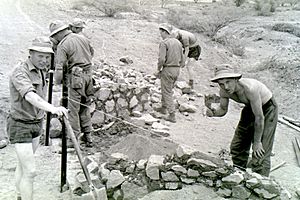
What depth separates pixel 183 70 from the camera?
9.61 metres

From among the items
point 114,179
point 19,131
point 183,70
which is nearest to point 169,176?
point 114,179

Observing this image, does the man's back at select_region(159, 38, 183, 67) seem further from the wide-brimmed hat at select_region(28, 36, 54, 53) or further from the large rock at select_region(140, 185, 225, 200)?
the wide-brimmed hat at select_region(28, 36, 54, 53)

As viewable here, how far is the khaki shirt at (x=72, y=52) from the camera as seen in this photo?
5.05m

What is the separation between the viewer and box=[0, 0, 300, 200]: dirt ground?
5070mm

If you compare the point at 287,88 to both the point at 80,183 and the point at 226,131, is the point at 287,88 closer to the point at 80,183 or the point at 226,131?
the point at 226,131

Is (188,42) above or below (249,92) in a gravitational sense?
above

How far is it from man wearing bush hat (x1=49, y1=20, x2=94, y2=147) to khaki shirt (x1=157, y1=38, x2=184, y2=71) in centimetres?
151

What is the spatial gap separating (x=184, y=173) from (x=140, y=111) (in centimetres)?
251

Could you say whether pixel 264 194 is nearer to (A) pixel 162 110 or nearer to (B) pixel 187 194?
(B) pixel 187 194

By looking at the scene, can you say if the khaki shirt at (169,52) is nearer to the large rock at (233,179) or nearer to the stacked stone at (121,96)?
the stacked stone at (121,96)

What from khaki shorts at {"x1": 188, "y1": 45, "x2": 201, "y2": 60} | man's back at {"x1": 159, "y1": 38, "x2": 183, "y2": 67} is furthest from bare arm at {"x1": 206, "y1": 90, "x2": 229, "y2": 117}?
khaki shorts at {"x1": 188, "y1": 45, "x2": 201, "y2": 60}

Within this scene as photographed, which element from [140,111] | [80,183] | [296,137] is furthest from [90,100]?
[296,137]

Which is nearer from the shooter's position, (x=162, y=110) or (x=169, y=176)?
(x=169, y=176)

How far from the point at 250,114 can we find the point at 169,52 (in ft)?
8.11
